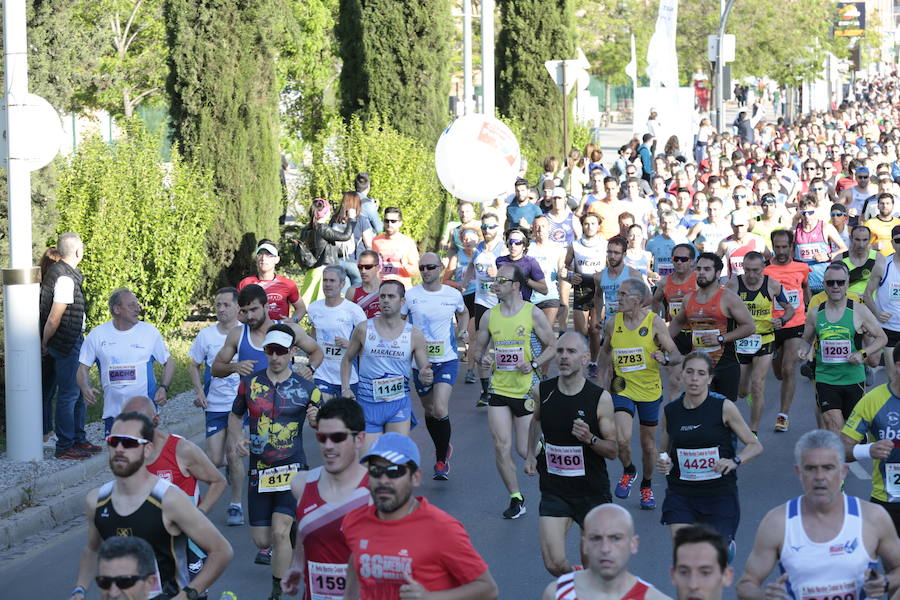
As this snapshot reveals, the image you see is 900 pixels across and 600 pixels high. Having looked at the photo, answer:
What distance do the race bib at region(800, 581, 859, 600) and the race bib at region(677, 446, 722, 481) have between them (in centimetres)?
216

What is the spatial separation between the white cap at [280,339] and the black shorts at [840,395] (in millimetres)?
4705

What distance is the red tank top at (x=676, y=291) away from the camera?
13.2 m

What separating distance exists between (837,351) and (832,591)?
18.2 feet

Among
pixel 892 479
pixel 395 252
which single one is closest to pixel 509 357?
pixel 892 479

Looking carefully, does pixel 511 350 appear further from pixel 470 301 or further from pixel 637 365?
pixel 470 301

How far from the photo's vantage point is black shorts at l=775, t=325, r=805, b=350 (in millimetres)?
13938

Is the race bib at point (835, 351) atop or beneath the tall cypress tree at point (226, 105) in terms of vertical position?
beneath

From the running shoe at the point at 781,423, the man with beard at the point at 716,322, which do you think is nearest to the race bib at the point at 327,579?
the man with beard at the point at 716,322

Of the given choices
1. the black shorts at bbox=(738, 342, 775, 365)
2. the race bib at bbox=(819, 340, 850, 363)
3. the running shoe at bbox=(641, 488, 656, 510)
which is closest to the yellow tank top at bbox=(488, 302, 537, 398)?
the running shoe at bbox=(641, 488, 656, 510)

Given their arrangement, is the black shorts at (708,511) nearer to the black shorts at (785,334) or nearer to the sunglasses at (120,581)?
the sunglasses at (120,581)

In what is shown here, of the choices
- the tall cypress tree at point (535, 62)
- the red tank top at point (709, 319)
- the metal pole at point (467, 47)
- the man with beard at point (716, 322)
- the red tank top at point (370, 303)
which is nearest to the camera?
the man with beard at point (716, 322)

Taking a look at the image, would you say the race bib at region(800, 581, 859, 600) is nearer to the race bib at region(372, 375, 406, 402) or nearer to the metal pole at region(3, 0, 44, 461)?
the race bib at region(372, 375, 406, 402)

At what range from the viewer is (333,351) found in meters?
11.9

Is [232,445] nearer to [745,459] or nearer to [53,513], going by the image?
[53,513]
